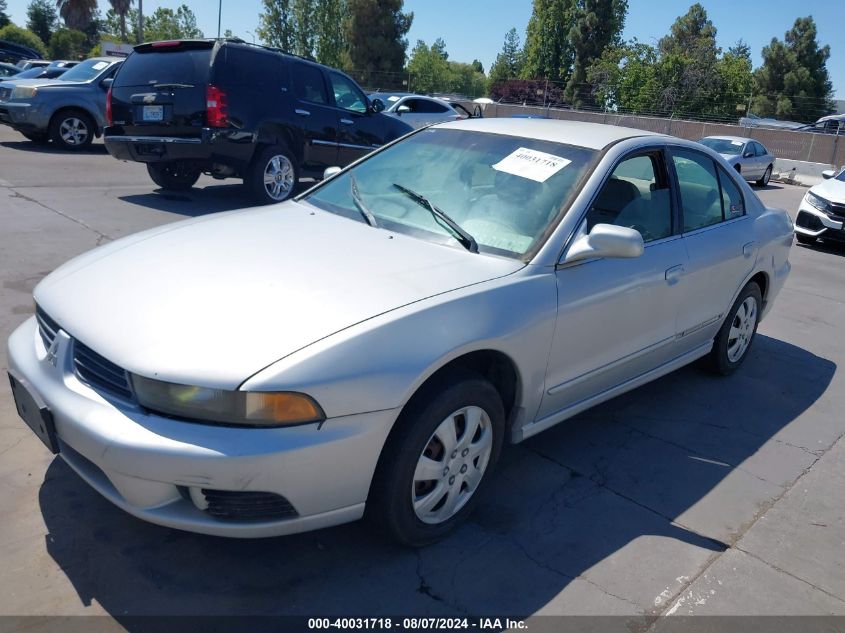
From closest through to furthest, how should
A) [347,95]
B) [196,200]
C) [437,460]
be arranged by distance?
[437,460]
[196,200]
[347,95]

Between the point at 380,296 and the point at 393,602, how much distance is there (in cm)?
111

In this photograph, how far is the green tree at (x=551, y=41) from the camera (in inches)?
2474

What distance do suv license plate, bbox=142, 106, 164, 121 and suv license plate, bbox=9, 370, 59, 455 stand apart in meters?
6.21

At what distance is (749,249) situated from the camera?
482 centimetres

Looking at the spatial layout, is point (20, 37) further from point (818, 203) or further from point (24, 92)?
point (818, 203)

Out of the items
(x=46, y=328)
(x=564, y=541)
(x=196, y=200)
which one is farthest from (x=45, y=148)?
(x=564, y=541)

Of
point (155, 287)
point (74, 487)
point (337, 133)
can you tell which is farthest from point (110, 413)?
point (337, 133)

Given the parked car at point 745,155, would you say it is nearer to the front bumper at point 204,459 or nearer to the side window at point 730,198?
the side window at point 730,198

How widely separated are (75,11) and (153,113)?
61945 mm

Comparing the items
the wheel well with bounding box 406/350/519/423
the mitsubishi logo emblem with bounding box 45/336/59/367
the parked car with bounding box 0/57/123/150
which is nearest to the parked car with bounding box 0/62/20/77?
the parked car with bounding box 0/57/123/150

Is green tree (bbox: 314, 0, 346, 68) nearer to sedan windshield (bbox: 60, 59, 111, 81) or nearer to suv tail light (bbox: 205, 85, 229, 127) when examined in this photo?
sedan windshield (bbox: 60, 59, 111, 81)

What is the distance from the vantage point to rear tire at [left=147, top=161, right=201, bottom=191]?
974 centimetres

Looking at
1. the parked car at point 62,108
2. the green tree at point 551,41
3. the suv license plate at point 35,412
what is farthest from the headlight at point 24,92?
the green tree at point 551,41

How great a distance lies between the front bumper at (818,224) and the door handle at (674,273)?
7.89 metres
